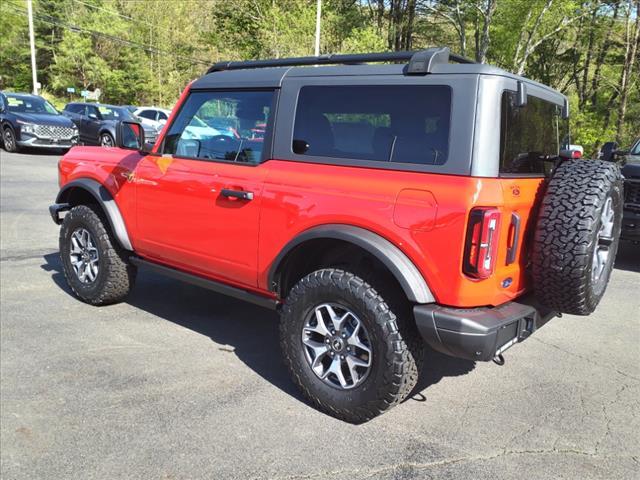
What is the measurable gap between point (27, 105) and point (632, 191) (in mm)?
17606

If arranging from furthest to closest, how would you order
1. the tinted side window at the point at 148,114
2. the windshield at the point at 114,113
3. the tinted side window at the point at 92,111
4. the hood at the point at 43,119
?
the tinted side window at the point at 148,114, the windshield at the point at 114,113, the tinted side window at the point at 92,111, the hood at the point at 43,119

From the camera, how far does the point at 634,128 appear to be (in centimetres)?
2128

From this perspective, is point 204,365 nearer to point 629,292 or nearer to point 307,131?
point 307,131

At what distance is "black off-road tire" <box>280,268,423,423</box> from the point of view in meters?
2.83

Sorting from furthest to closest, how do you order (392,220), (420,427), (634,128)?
(634,128) → (420,427) → (392,220)

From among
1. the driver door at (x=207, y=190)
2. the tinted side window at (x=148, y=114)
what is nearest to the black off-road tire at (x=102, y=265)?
the driver door at (x=207, y=190)

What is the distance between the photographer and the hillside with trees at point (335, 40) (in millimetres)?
20844

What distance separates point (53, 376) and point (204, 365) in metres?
0.95

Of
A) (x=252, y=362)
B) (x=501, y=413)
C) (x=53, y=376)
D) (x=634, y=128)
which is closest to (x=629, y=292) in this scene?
(x=501, y=413)

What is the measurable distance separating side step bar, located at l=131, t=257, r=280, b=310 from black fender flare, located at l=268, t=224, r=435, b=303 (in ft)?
2.60

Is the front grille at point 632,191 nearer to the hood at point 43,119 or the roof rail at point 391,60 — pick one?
the roof rail at point 391,60

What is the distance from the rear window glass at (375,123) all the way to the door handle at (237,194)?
411mm

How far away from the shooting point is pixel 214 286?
380 centimetres

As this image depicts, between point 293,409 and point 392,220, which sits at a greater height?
point 392,220
